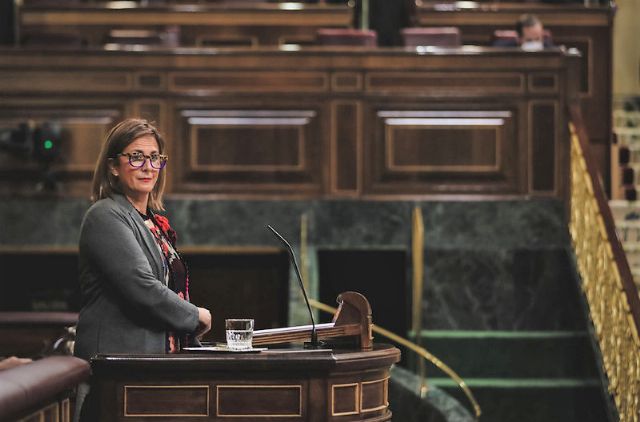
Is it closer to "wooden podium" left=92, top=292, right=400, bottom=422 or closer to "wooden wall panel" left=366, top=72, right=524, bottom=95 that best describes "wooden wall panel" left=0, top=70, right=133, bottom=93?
"wooden wall panel" left=366, top=72, right=524, bottom=95

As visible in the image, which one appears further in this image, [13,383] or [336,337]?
[336,337]

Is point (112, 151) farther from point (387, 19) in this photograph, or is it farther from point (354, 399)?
point (387, 19)

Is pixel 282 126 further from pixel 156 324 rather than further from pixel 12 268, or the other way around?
pixel 156 324

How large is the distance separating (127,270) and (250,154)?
4108 millimetres

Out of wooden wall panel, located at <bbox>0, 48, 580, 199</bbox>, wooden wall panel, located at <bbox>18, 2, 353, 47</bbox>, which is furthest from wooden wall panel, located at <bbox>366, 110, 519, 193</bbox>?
wooden wall panel, located at <bbox>18, 2, 353, 47</bbox>

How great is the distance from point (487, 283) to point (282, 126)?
1.52m

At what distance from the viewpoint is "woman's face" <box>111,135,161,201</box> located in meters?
3.22

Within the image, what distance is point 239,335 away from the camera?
10.2 ft

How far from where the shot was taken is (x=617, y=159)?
336 inches

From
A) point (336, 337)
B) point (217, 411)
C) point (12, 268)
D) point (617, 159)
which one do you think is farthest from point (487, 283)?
Result: point (217, 411)

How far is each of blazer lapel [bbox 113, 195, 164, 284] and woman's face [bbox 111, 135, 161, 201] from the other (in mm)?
38

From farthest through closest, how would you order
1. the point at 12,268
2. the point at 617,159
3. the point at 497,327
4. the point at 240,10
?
the point at 240,10
the point at 617,159
the point at 12,268
the point at 497,327

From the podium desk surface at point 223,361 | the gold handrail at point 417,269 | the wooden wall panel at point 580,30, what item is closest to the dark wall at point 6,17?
the wooden wall panel at point 580,30

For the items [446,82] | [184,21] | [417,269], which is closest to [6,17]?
[184,21]
